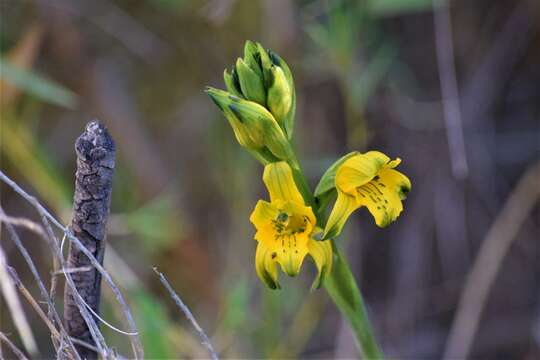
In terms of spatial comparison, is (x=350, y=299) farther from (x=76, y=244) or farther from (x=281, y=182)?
(x=76, y=244)

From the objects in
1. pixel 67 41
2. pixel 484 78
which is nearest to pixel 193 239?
pixel 67 41

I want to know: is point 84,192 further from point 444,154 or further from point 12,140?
point 444,154

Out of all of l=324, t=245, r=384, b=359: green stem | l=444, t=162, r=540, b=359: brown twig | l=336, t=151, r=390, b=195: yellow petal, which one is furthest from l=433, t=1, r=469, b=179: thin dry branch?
l=336, t=151, r=390, b=195: yellow petal

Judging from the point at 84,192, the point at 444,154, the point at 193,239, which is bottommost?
the point at 193,239

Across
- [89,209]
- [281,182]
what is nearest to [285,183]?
[281,182]

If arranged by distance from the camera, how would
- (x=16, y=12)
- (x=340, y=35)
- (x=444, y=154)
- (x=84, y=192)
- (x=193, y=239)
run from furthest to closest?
(x=444, y=154)
(x=193, y=239)
(x=16, y=12)
(x=340, y=35)
(x=84, y=192)

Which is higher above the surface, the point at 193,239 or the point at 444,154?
the point at 444,154

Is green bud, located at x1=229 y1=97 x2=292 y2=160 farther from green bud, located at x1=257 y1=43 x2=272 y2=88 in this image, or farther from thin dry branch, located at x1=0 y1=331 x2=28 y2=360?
thin dry branch, located at x1=0 y1=331 x2=28 y2=360
